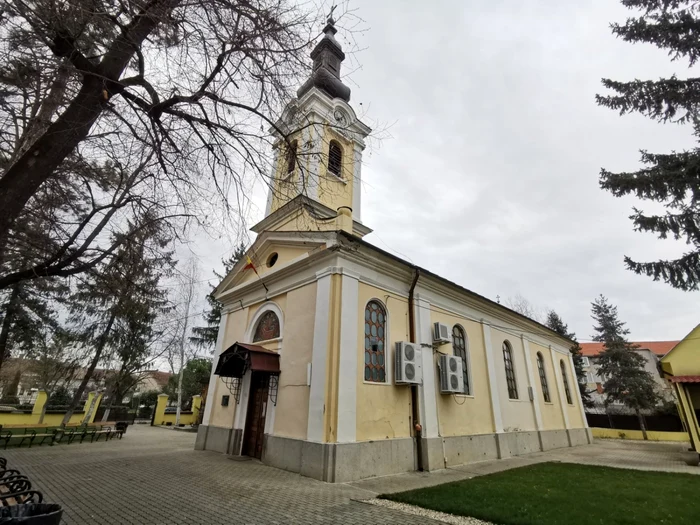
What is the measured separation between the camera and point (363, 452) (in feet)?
26.8

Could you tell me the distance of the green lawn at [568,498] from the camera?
5590 millimetres

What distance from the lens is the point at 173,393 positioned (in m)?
32.6

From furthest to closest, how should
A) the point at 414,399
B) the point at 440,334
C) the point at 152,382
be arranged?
1. the point at 152,382
2. the point at 440,334
3. the point at 414,399

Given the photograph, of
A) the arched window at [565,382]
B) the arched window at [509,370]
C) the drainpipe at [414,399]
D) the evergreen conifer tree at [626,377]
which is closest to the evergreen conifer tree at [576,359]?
the evergreen conifer tree at [626,377]

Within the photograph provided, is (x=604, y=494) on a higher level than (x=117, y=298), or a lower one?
lower

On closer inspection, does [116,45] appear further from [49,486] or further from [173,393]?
[173,393]

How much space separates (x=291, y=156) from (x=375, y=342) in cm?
625

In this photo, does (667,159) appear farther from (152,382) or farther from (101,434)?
(152,382)

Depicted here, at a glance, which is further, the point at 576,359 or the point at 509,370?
the point at 576,359

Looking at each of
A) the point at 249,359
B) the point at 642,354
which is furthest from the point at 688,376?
the point at 642,354

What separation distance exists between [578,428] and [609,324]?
1957cm

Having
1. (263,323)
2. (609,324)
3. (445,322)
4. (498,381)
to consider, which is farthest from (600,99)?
(609,324)

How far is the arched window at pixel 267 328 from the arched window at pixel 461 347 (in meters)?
6.20

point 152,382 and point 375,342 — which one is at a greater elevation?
point 152,382
